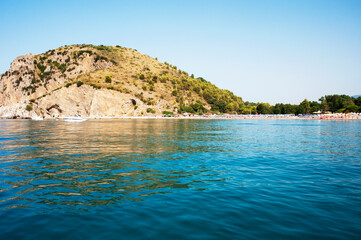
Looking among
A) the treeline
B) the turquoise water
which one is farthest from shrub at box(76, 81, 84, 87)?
the turquoise water

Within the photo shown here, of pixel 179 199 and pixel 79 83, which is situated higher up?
pixel 79 83

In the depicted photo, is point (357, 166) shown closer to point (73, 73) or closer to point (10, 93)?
point (73, 73)

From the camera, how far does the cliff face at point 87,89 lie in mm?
144750

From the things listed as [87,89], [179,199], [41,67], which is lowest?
[179,199]

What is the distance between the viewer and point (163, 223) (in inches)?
332

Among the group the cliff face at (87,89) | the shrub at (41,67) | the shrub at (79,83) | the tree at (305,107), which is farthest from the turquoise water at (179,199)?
the shrub at (41,67)

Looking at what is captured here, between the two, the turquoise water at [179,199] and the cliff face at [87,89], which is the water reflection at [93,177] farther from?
the cliff face at [87,89]

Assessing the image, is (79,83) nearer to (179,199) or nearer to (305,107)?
(179,199)

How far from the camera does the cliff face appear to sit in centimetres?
14475

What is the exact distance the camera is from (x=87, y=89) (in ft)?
479

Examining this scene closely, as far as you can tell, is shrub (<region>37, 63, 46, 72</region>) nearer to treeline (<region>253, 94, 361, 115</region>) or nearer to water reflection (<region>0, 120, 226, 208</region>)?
treeline (<region>253, 94, 361, 115</region>)

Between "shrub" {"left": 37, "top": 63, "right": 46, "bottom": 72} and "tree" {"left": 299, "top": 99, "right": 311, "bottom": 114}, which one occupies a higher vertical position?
"shrub" {"left": 37, "top": 63, "right": 46, "bottom": 72}

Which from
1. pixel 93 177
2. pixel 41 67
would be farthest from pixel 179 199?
pixel 41 67

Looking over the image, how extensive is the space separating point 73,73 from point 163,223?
201 meters
